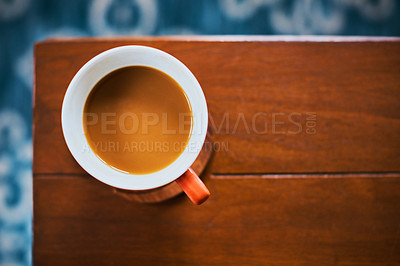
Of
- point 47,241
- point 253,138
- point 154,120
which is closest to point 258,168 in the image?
point 253,138

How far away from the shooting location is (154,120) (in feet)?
1.18

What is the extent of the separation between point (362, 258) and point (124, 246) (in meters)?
0.32

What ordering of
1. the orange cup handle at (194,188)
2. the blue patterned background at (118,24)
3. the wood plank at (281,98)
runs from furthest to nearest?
the blue patterned background at (118,24), the wood plank at (281,98), the orange cup handle at (194,188)

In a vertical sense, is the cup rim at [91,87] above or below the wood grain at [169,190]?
above

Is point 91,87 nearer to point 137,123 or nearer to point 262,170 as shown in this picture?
point 137,123

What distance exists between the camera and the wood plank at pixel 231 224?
42 centimetres

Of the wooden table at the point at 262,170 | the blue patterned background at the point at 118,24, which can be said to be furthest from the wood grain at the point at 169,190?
the blue patterned background at the point at 118,24

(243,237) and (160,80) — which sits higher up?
(160,80)

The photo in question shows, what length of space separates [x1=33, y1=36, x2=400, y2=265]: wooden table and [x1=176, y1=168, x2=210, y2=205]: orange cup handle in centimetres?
10

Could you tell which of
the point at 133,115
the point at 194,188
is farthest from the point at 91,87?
the point at 194,188

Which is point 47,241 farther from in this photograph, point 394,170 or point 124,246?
point 394,170

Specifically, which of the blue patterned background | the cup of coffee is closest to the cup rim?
the cup of coffee

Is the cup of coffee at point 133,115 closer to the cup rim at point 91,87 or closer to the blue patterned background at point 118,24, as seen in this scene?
the cup rim at point 91,87

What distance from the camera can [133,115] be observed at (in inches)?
14.0
